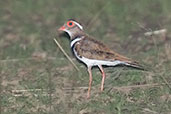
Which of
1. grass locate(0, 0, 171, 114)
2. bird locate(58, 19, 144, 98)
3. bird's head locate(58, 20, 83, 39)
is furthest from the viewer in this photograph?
bird's head locate(58, 20, 83, 39)

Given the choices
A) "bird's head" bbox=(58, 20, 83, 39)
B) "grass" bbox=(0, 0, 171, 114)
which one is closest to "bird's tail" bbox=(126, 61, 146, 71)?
"grass" bbox=(0, 0, 171, 114)

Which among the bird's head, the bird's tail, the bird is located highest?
the bird's head

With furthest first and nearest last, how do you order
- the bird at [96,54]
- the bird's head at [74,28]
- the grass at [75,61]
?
1. the bird's head at [74,28]
2. the bird at [96,54]
3. the grass at [75,61]

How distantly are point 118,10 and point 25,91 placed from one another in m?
3.42

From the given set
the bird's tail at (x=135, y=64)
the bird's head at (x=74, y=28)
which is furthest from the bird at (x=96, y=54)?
the bird's head at (x=74, y=28)

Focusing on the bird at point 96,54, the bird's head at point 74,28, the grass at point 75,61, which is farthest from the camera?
the bird's head at point 74,28

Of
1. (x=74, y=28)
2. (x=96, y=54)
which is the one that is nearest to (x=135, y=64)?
(x=96, y=54)

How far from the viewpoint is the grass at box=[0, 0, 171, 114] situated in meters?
5.43

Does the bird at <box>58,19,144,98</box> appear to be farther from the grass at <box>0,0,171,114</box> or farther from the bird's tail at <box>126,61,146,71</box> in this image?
the grass at <box>0,0,171,114</box>

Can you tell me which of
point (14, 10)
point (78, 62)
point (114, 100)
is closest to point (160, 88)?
point (114, 100)

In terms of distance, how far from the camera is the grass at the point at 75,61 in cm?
543

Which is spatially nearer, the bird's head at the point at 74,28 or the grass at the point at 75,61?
the grass at the point at 75,61

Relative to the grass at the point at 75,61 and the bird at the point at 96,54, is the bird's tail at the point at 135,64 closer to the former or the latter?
the bird at the point at 96,54

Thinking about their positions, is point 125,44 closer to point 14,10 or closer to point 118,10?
point 118,10
